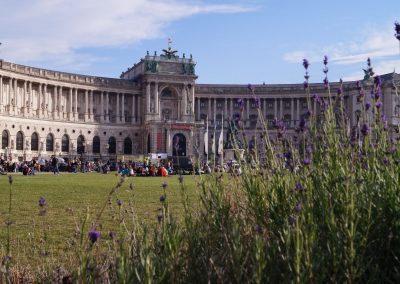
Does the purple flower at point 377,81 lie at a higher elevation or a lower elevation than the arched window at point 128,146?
lower

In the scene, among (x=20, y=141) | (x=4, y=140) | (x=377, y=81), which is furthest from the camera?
(x=20, y=141)

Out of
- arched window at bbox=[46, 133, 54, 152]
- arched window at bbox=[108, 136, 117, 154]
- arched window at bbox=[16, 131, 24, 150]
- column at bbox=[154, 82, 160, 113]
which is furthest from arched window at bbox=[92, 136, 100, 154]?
arched window at bbox=[16, 131, 24, 150]

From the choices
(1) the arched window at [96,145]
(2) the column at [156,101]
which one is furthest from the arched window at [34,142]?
(2) the column at [156,101]

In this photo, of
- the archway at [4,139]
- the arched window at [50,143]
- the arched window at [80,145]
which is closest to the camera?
the archway at [4,139]

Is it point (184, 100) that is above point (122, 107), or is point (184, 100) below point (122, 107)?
above

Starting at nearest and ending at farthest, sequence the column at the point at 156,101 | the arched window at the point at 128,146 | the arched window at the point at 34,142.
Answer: the arched window at the point at 34,142
the arched window at the point at 128,146
the column at the point at 156,101

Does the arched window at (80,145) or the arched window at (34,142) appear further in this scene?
the arched window at (80,145)

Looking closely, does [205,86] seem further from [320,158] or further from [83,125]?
[320,158]

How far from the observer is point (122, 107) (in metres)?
93.8

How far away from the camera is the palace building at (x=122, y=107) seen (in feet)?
260

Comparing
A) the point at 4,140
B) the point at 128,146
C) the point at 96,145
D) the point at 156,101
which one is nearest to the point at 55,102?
the point at 96,145

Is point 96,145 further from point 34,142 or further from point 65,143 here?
point 34,142

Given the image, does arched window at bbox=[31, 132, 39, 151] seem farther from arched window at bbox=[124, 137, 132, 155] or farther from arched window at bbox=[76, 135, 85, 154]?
arched window at bbox=[124, 137, 132, 155]

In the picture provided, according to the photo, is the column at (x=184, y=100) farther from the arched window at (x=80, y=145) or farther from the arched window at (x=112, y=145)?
the arched window at (x=80, y=145)
